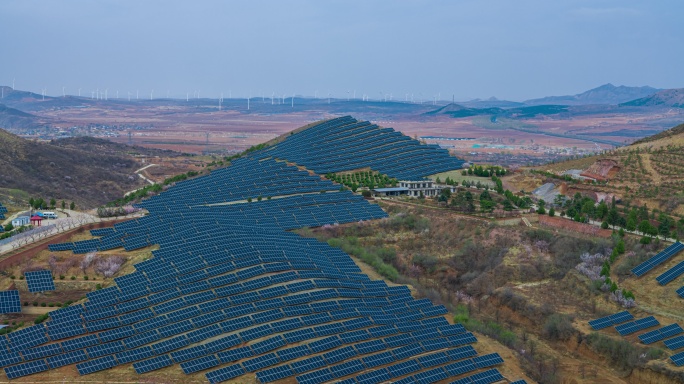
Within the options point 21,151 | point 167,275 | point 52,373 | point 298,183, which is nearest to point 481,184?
point 298,183

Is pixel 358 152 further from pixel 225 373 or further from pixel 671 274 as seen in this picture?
pixel 225 373

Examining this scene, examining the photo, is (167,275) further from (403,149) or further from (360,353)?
(403,149)

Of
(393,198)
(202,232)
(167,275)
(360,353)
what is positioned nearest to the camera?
(360,353)

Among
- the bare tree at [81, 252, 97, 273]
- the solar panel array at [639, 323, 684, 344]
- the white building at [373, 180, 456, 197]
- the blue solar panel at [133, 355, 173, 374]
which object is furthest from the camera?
the white building at [373, 180, 456, 197]

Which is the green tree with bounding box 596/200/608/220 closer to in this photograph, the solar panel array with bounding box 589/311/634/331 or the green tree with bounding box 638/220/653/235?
the green tree with bounding box 638/220/653/235

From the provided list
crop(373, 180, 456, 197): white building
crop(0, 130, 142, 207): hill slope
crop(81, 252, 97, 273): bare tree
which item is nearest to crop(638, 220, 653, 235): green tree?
crop(373, 180, 456, 197): white building
